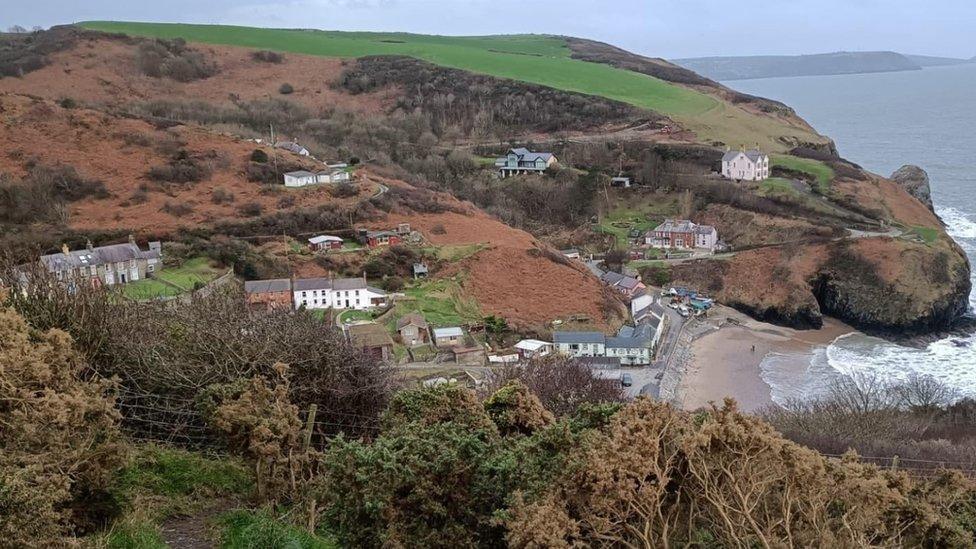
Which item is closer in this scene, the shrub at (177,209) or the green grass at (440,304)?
the green grass at (440,304)

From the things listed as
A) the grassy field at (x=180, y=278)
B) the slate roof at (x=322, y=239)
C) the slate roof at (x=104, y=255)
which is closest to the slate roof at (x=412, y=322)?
the grassy field at (x=180, y=278)

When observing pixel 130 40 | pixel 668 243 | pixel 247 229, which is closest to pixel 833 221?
pixel 668 243

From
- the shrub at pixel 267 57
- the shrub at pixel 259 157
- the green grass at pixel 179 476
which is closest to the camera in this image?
the green grass at pixel 179 476

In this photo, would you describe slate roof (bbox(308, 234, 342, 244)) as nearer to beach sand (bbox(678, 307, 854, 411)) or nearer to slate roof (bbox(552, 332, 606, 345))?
slate roof (bbox(552, 332, 606, 345))

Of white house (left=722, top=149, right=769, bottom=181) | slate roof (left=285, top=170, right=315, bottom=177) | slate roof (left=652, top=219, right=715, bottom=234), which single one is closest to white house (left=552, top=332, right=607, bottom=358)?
slate roof (left=652, top=219, right=715, bottom=234)

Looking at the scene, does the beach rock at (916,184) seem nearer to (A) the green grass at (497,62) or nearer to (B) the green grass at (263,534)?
(A) the green grass at (497,62)

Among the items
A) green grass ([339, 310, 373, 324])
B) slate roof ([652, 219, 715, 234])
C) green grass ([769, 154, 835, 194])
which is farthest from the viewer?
green grass ([769, 154, 835, 194])

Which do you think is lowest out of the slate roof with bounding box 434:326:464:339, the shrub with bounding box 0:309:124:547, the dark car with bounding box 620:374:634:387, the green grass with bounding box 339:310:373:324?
the dark car with bounding box 620:374:634:387
